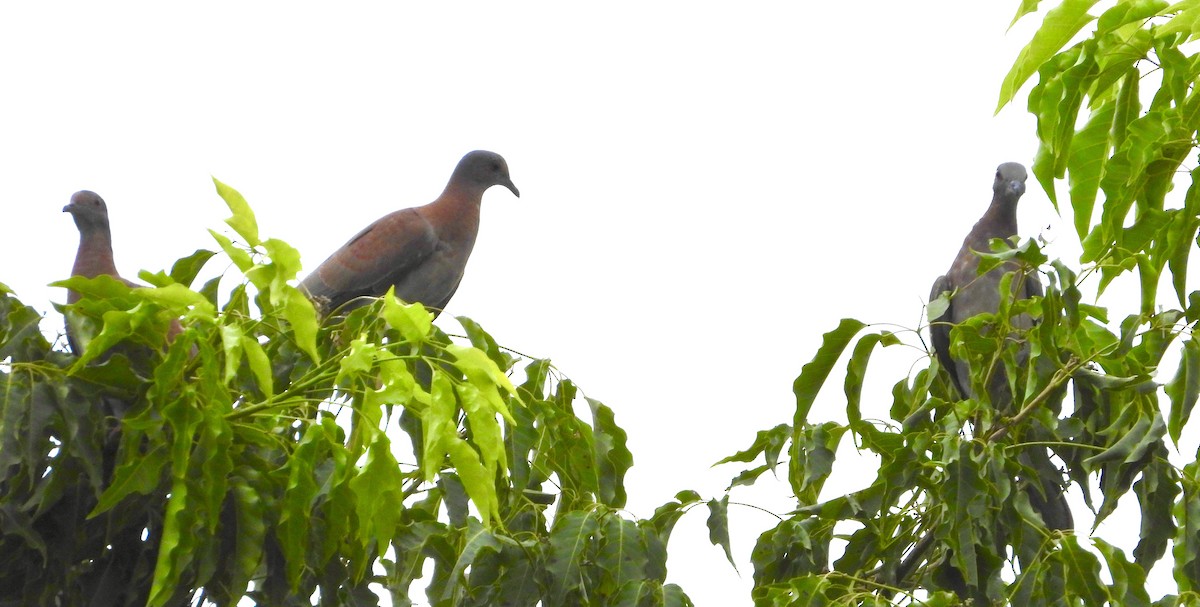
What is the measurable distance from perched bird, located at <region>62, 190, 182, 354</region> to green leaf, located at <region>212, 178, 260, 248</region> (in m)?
2.85

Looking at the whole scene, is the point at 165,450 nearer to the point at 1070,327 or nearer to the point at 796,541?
the point at 796,541

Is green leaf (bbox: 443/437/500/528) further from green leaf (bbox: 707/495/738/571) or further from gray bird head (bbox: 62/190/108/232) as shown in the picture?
gray bird head (bbox: 62/190/108/232)

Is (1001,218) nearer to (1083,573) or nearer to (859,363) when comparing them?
(859,363)

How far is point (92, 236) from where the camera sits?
16.2 ft

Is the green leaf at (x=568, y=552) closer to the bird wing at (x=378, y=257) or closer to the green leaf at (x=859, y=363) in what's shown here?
the green leaf at (x=859, y=363)

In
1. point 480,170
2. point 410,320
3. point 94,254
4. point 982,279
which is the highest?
point 480,170

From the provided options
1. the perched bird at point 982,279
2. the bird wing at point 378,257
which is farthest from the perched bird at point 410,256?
the perched bird at point 982,279

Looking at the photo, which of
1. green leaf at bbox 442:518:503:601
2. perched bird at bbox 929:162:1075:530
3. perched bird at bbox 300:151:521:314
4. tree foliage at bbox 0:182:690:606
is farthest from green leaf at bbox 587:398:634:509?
perched bird at bbox 300:151:521:314

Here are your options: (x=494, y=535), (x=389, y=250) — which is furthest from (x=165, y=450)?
(x=389, y=250)

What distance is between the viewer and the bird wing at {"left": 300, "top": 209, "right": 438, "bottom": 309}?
626 cm

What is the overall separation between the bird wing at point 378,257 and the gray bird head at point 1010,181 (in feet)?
8.12

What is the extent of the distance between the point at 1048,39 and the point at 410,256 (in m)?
4.48

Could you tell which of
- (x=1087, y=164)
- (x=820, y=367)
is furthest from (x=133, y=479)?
(x=1087, y=164)

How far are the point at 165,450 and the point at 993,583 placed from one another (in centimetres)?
149
